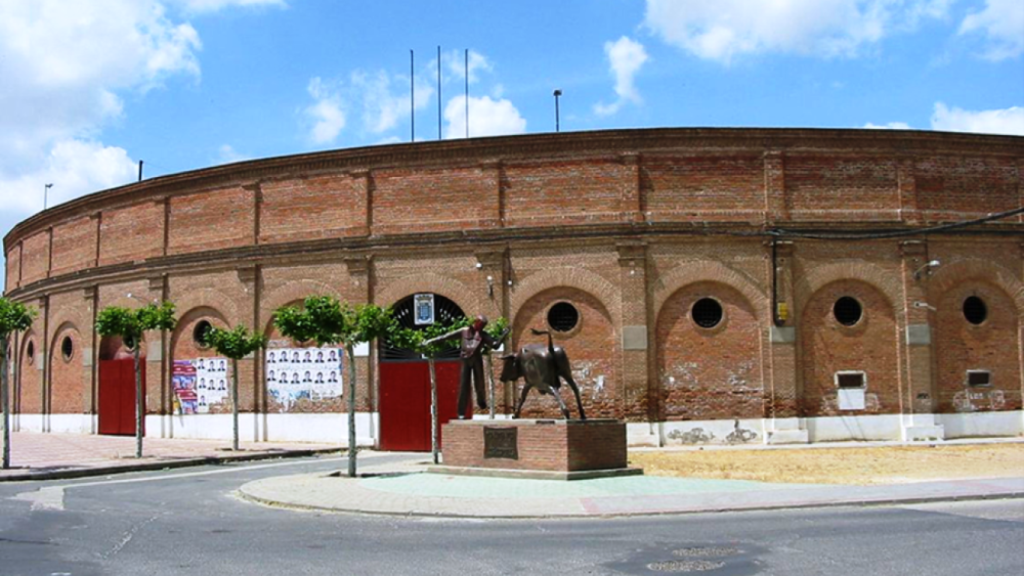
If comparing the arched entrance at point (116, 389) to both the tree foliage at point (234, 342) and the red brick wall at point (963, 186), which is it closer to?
the tree foliage at point (234, 342)

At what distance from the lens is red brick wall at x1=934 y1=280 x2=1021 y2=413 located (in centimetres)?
2888

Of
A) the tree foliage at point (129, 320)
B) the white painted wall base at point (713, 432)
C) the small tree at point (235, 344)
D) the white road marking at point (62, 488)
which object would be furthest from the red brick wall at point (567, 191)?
the tree foliage at point (129, 320)

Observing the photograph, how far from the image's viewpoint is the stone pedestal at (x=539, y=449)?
732 inches

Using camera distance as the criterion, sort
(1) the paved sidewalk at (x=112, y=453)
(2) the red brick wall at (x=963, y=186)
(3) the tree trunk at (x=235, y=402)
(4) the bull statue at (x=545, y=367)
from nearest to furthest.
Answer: (4) the bull statue at (x=545, y=367)
(1) the paved sidewalk at (x=112, y=453)
(3) the tree trunk at (x=235, y=402)
(2) the red brick wall at (x=963, y=186)

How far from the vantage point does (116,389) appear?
1403 inches

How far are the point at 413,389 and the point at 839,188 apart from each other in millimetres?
13418

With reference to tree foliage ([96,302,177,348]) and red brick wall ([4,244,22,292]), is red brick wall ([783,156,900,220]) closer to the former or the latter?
tree foliage ([96,302,177,348])

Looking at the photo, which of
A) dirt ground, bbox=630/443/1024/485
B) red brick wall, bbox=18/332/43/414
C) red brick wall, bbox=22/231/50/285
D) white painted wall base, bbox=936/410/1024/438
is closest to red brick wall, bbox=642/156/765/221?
dirt ground, bbox=630/443/1024/485

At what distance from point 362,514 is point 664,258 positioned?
609 inches

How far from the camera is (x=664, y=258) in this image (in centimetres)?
2839

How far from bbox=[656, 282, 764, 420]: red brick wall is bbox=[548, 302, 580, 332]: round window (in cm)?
243

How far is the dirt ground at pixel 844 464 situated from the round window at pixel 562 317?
4625 mm

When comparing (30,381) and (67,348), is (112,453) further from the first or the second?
(30,381)

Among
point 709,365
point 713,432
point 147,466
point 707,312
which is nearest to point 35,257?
point 147,466
